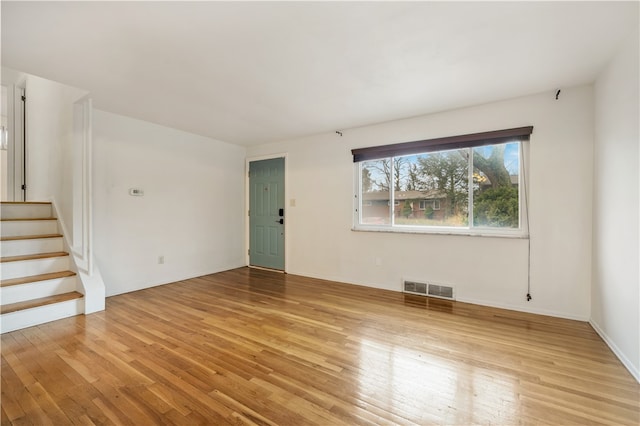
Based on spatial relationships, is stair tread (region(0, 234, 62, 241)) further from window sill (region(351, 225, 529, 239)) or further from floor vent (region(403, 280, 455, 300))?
floor vent (region(403, 280, 455, 300))

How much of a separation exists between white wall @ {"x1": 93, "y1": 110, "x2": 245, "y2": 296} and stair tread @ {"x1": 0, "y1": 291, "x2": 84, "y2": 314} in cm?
59

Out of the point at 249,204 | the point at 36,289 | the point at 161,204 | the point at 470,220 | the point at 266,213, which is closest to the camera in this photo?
the point at 36,289

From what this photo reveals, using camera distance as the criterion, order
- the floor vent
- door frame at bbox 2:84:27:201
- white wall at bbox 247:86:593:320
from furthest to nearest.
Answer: door frame at bbox 2:84:27:201 < the floor vent < white wall at bbox 247:86:593:320

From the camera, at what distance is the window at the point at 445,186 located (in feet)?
10.8

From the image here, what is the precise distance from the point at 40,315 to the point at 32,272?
656mm

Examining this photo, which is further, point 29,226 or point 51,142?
point 51,142

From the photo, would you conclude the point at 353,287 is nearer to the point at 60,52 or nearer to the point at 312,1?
the point at 312,1

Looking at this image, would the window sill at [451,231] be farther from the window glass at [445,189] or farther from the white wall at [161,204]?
the white wall at [161,204]

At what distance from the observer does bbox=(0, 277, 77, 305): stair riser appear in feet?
9.08

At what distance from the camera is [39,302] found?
9.32 feet

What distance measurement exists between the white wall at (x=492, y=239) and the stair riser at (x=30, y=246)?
3.44 meters

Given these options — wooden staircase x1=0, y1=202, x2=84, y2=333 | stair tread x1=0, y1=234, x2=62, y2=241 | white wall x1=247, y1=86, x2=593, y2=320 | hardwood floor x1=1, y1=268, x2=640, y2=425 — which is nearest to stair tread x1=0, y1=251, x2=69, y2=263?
wooden staircase x1=0, y1=202, x2=84, y2=333

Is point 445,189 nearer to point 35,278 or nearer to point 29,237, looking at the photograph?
point 35,278

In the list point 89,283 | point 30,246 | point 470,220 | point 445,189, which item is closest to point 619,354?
point 470,220
